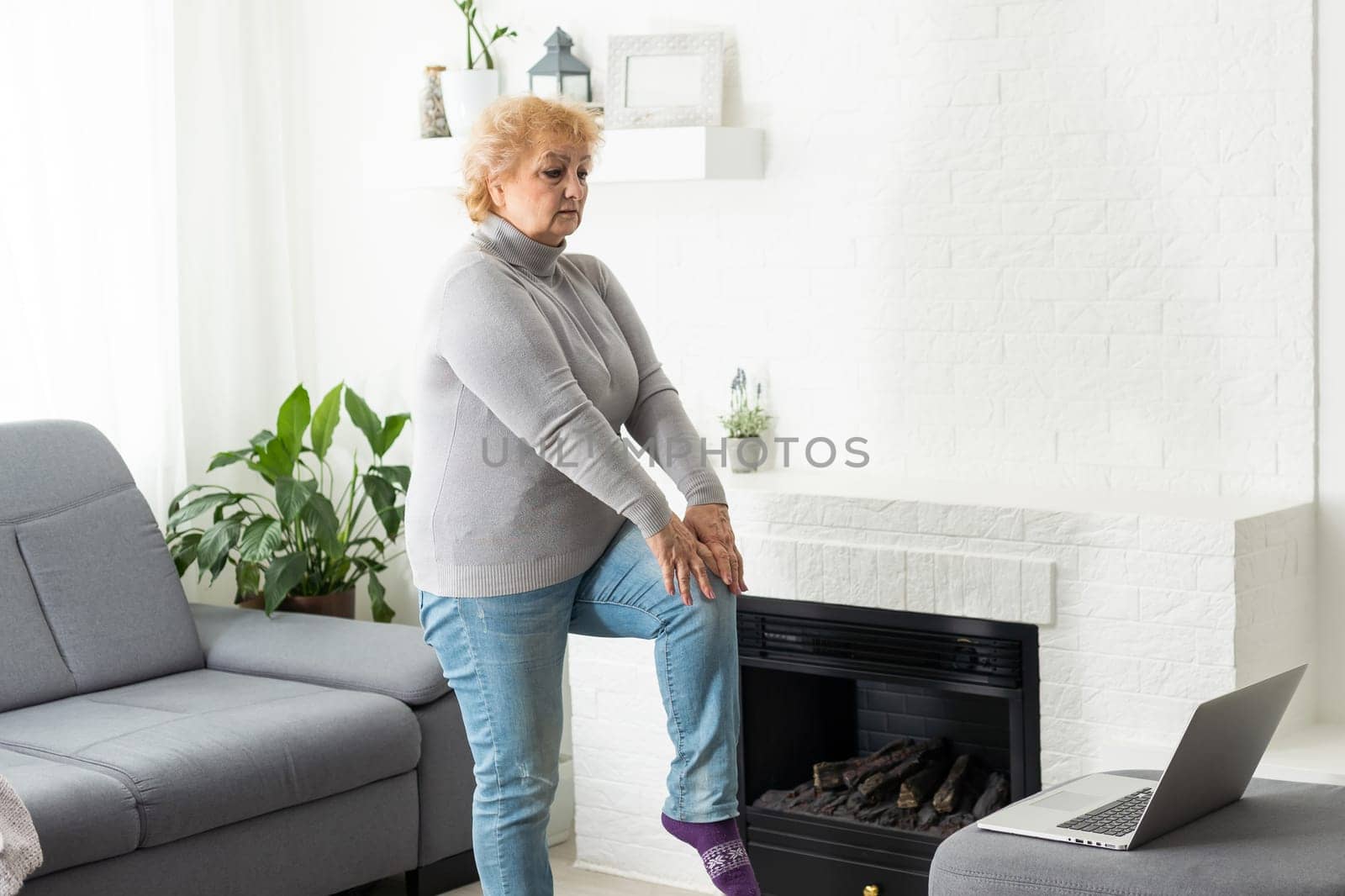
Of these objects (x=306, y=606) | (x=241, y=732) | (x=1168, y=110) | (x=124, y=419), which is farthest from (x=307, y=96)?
(x=1168, y=110)

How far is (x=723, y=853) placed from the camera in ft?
7.85

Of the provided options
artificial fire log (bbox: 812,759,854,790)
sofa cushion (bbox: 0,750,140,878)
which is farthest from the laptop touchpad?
sofa cushion (bbox: 0,750,140,878)

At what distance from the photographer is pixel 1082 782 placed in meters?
2.42

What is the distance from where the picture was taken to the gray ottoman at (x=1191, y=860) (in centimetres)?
194

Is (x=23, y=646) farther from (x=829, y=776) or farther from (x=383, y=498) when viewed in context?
(x=829, y=776)

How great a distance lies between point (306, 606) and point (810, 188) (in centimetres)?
159

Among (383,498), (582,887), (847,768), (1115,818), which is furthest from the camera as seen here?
(383,498)

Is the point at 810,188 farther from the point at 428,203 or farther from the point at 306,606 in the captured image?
the point at 306,606

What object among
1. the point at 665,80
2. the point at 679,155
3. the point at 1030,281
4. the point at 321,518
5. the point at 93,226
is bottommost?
the point at 321,518

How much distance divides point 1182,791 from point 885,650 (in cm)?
114

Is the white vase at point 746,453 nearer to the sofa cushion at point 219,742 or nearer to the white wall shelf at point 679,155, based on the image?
the white wall shelf at point 679,155

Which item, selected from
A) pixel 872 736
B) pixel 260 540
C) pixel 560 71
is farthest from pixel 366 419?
pixel 872 736

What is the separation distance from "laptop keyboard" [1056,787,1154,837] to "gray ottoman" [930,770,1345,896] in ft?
0.18

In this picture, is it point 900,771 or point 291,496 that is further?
point 291,496
